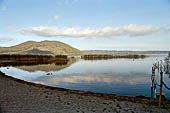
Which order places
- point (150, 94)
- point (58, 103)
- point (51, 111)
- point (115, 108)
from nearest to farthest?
point (51, 111), point (115, 108), point (58, 103), point (150, 94)

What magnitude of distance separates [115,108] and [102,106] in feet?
2.45

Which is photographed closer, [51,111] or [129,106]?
[51,111]

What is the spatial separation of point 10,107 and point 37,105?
1330 mm

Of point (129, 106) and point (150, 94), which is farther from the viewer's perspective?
point (150, 94)

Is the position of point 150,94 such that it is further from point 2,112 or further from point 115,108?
point 2,112

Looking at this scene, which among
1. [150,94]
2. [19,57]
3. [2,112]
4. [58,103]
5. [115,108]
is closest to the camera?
[2,112]

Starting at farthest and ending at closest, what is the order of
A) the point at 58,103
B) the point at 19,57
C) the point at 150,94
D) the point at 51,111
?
the point at 19,57
the point at 150,94
the point at 58,103
the point at 51,111

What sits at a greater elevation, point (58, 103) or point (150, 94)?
point (58, 103)

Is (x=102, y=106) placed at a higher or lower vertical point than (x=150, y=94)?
higher

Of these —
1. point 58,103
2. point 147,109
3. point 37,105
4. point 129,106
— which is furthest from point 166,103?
point 37,105

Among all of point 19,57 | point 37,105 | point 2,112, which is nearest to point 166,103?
point 37,105

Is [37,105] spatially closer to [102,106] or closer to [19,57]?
[102,106]

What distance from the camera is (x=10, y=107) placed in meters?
7.52

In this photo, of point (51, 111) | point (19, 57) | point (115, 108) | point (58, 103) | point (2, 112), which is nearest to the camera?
point (2, 112)
